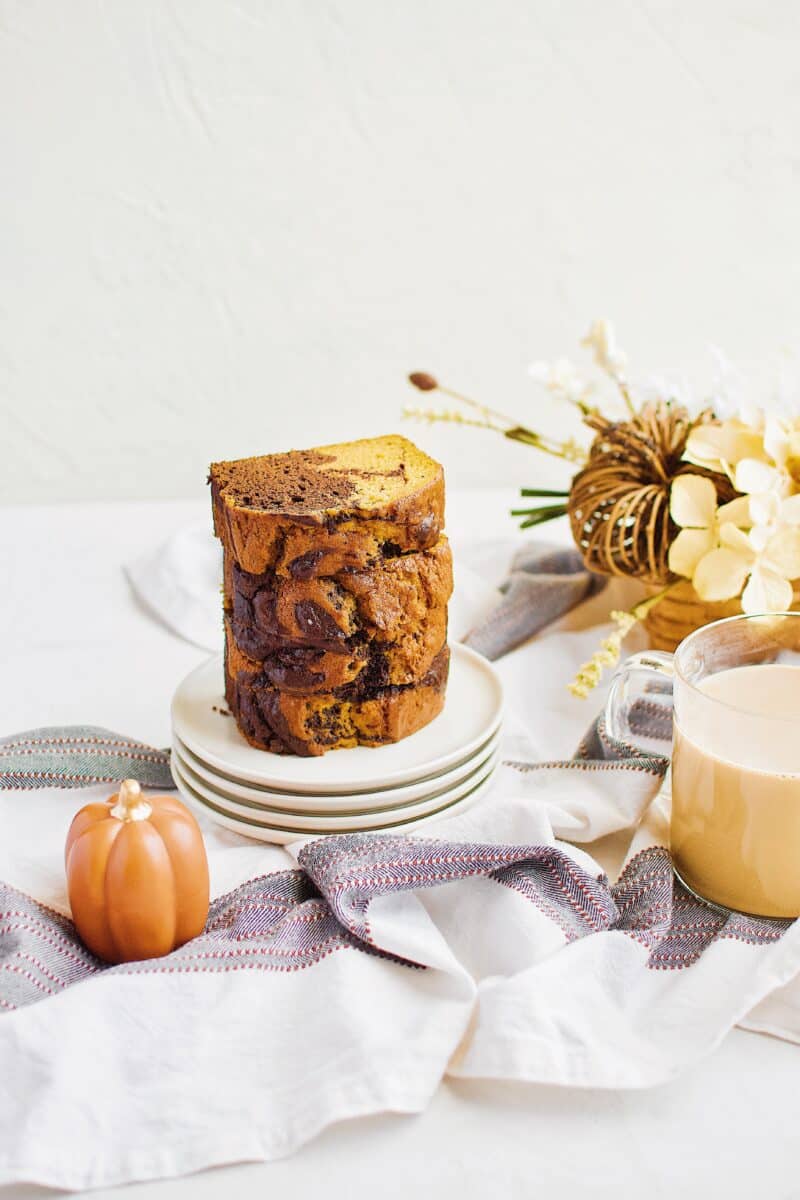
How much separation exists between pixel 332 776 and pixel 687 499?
515 mm

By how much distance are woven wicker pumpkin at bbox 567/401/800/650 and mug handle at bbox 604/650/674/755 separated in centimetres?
15

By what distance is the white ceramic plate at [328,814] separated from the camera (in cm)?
112

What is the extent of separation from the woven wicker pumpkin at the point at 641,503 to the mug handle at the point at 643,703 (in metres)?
0.15

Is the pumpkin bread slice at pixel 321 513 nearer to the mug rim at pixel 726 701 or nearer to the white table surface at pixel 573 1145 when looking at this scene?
the mug rim at pixel 726 701

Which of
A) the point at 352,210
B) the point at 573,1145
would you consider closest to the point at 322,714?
the point at 573,1145

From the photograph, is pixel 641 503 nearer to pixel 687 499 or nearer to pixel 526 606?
pixel 687 499

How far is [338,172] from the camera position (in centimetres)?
219

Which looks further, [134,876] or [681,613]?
[681,613]

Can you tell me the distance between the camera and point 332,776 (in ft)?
3.71

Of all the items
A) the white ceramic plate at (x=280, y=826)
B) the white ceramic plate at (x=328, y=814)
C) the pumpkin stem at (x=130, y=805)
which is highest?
the pumpkin stem at (x=130, y=805)

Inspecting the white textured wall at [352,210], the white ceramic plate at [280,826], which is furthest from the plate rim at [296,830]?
the white textured wall at [352,210]

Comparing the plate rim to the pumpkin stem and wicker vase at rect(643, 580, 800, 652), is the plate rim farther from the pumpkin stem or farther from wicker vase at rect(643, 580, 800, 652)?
wicker vase at rect(643, 580, 800, 652)

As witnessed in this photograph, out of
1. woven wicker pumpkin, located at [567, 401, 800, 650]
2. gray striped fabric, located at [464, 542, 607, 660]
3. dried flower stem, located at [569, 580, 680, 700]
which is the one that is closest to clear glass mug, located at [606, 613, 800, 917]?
dried flower stem, located at [569, 580, 680, 700]

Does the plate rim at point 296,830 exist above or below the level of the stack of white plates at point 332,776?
below
